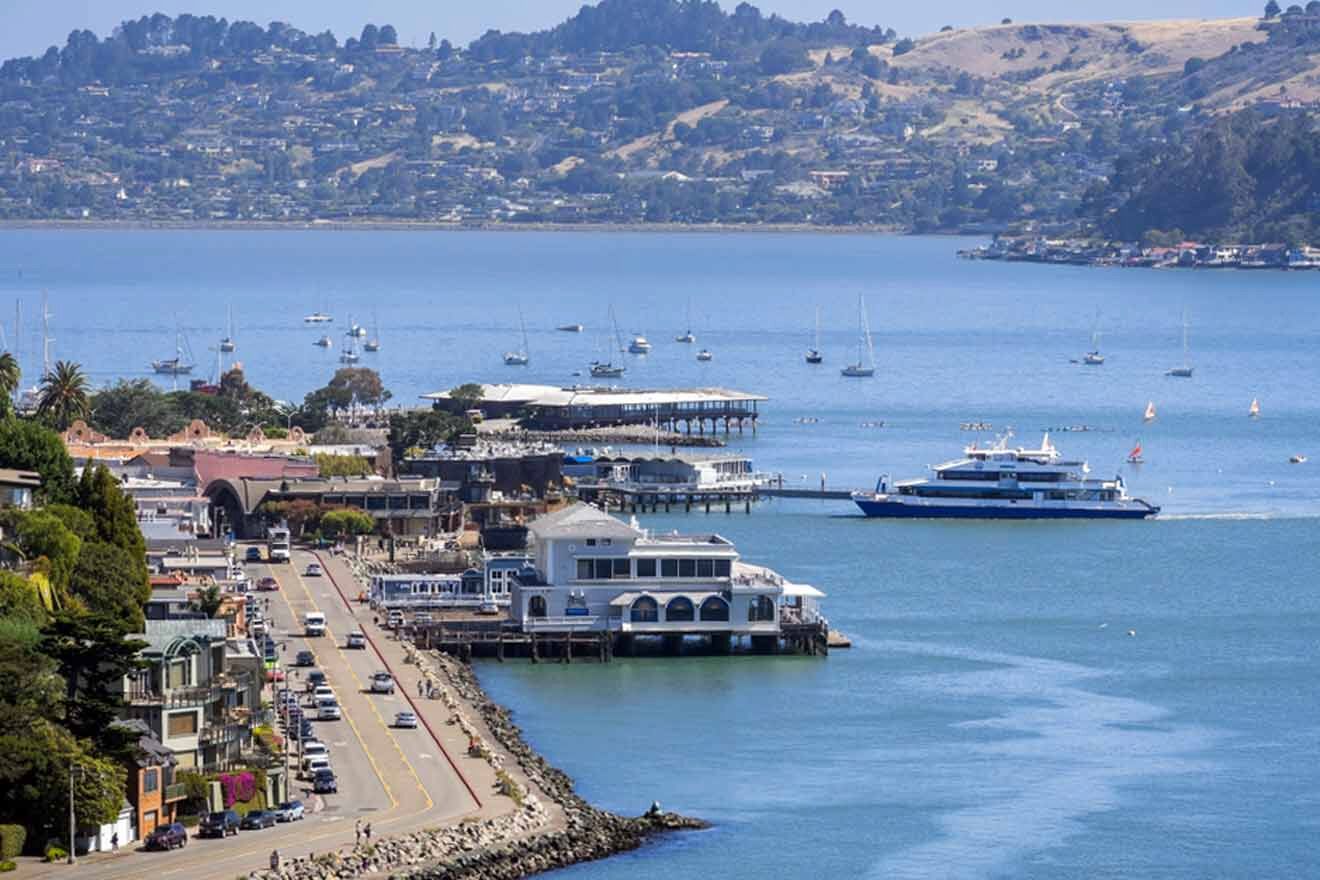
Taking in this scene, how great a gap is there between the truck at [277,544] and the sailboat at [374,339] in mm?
64868

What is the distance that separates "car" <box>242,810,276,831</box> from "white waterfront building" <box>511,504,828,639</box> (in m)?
15.1

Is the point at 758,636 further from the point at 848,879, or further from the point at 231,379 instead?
the point at 231,379

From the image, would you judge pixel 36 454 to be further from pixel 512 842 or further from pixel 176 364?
pixel 176 364

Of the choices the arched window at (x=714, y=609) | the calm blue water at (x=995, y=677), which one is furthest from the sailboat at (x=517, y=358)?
the arched window at (x=714, y=609)

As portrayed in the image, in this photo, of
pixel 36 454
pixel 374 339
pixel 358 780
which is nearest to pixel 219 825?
pixel 358 780

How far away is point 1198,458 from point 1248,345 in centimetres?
5641

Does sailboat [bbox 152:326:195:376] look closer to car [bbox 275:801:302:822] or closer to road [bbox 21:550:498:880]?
road [bbox 21:550:498:880]

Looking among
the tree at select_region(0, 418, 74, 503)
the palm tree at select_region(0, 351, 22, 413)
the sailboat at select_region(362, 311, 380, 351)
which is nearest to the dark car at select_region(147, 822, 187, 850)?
the tree at select_region(0, 418, 74, 503)

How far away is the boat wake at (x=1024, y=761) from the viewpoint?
36500 millimetres

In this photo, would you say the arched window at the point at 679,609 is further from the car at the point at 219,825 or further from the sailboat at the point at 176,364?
the sailboat at the point at 176,364

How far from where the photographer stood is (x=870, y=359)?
4838 inches

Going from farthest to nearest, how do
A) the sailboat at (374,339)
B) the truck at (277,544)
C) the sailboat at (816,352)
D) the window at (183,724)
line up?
the sailboat at (374,339), the sailboat at (816,352), the truck at (277,544), the window at (183,724)

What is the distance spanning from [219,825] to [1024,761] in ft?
36.9

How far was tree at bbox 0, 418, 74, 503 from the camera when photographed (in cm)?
5209
